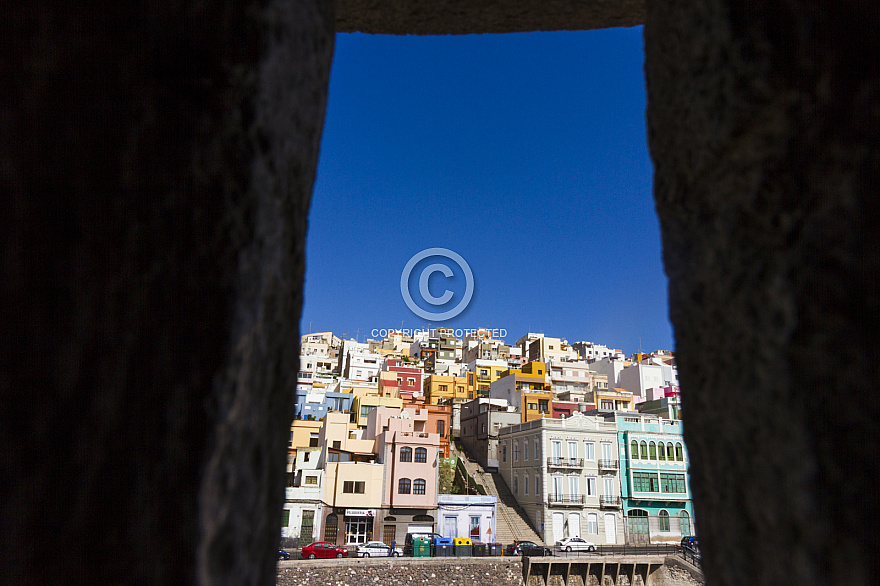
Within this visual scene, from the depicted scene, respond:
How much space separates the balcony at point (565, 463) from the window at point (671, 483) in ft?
14.7

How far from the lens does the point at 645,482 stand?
28531 millimetres

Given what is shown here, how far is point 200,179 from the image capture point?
810 mm

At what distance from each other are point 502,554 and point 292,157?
85.0ft

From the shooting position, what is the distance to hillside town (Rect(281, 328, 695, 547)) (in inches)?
977

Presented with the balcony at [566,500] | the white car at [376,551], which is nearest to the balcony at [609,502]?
the balcony at [566,500]

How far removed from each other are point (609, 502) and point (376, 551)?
12.8 metres

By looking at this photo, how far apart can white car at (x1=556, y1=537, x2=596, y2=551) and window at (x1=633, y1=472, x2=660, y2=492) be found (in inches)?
151

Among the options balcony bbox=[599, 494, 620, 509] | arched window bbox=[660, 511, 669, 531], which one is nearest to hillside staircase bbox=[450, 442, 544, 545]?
balcony bbox=[599, 494, 620, 509]

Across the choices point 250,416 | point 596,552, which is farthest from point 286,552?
point 250,416

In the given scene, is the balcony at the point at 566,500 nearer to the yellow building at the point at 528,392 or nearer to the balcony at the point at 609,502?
the balcony at the point at 609,502

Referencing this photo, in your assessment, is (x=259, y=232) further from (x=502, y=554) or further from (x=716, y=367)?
(x=502, y=554)

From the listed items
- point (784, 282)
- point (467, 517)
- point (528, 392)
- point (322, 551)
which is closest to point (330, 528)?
point (322, 551)

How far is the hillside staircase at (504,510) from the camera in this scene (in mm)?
27328

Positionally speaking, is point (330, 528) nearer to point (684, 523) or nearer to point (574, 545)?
point (574, 545)
